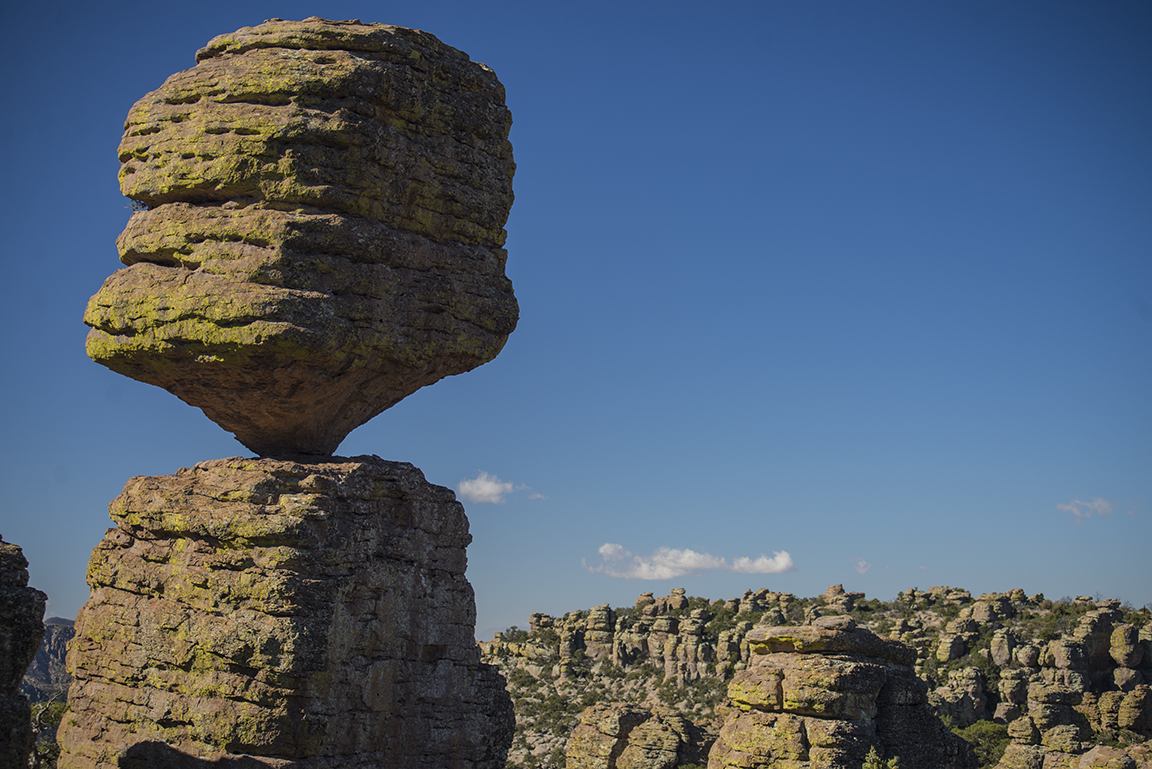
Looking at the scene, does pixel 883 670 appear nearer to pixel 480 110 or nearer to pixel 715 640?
pixel 480 110

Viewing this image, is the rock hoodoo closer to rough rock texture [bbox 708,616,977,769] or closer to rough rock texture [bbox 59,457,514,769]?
rough rock texture [bbox 59,457,514,769]

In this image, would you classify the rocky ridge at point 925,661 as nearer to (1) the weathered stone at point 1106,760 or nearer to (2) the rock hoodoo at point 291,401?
(1) the weathered stone at point 1106,760

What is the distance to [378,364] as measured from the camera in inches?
419

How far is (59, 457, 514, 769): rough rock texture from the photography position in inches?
360

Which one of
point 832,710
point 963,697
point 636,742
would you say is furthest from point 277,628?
point 963,697

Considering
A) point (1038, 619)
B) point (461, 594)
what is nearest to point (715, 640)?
point (1038, 619)

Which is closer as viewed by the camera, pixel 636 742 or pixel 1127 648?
pixel 636 742

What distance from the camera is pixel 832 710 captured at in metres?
18.9

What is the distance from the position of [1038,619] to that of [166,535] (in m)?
58.3

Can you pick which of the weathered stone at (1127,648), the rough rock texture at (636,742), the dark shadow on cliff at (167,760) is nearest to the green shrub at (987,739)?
the weathered stone at (1127,648)

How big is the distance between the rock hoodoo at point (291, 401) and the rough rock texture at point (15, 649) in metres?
1.02

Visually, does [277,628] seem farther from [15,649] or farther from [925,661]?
[925,661]

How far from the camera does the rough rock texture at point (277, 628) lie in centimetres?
914

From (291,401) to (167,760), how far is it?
3690 millimetres
